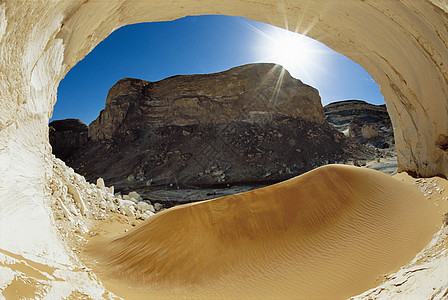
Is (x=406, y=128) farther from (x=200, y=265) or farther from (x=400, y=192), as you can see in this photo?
(x=200, y=265)

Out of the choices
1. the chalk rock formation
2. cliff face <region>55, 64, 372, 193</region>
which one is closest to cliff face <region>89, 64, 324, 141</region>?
cliff face <region>55, 64, 372, 193</region>

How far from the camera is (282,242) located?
4266 millimetres

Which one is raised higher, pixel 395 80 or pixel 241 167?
pixel 241 167

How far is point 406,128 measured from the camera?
21.8 ft

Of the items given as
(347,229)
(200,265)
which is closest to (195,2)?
(200,265)

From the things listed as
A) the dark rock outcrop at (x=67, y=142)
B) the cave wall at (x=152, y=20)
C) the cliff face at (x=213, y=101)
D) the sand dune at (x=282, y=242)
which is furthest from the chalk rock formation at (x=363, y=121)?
the dark rock outcrop at (x=67, y=142)

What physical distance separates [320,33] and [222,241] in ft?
17.7

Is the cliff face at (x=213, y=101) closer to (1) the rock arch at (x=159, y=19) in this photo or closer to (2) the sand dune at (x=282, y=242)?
(1) the rock arch at (x=159, y=19)

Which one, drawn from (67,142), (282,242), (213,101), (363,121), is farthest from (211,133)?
(363,121)

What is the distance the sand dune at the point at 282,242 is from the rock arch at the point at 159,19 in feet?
4.83

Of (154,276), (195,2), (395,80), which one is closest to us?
(154,276)

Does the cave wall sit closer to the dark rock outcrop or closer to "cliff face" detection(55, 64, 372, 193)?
"cliff face" detection(55, 64, 372, 193)

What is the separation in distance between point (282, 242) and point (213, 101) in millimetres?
24104

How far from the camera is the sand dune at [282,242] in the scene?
11.3 feet
